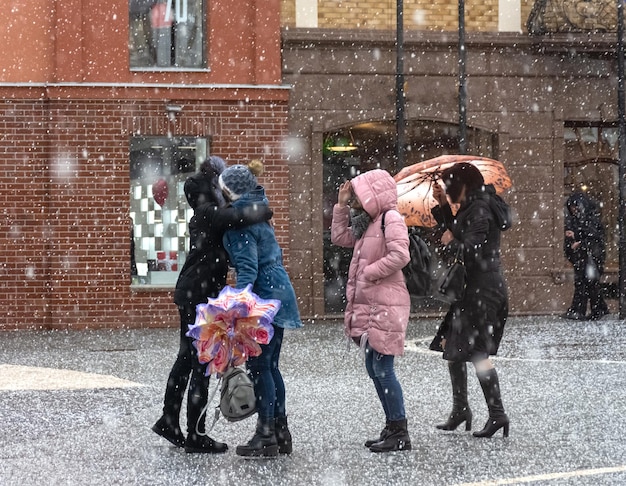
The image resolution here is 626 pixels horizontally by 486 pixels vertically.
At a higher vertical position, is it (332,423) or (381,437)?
(381,437)

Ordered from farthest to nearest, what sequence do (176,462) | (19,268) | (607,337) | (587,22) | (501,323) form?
(587,22), (19,268), (607,337), (501,323), (176,462)

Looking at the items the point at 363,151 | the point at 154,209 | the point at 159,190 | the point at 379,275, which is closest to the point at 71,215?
the point at 154,209

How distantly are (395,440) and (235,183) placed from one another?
1835mm

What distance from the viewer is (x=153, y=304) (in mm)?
18969

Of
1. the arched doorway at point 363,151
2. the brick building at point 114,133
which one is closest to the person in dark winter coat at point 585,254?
the arched doorway at point 363,151

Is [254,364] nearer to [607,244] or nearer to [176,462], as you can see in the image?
[176,462]

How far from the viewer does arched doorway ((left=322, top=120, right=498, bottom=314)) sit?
1997 centimetres

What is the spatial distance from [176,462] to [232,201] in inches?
62.5

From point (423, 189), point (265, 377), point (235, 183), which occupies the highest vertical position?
point (235, 183)

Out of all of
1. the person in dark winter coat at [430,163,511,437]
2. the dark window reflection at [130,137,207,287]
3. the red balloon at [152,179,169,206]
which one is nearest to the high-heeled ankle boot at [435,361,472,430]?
the person in dark winter coat at [430,163,511,437]

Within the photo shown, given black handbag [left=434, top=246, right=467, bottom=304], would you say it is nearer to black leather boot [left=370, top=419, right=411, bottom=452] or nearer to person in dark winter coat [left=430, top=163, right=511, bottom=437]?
person in dark winter coat [left=430, top=163, right=511, bottom=437]

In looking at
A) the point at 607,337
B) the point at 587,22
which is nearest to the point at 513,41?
the point at 587,22

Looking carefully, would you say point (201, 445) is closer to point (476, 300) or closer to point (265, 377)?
point (265, 377)

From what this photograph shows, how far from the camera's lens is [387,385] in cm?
795
